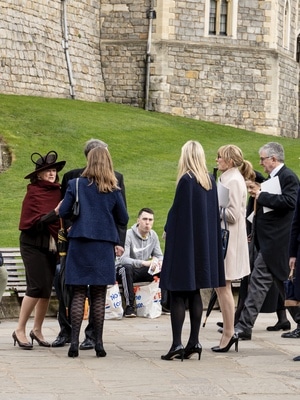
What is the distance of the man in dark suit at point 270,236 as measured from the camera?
464 inches

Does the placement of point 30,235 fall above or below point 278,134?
below

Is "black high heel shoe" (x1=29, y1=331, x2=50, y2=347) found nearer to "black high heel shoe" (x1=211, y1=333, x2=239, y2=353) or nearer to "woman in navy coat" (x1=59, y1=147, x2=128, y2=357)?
"woman in navy coat" (x1=59, y1=147, x2=128, y2=357)

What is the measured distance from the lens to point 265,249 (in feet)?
39.0

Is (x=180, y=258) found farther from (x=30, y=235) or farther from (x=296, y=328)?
(x=296, y=328)

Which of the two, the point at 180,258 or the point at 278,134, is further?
the point at 278,134

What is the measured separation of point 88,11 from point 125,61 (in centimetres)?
184

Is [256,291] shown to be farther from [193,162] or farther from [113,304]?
[113,304]

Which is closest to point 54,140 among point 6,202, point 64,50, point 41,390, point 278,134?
point 6,202

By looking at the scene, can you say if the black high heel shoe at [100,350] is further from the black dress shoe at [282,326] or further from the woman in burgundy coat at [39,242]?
the black dress shoe at [282,326]

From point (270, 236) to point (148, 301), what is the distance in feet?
7.06

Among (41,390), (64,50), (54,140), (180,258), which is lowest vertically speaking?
(41,390)

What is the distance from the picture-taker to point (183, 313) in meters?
10.3

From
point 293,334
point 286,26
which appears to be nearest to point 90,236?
point 293,334

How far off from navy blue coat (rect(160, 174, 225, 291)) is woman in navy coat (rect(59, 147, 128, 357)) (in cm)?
49
